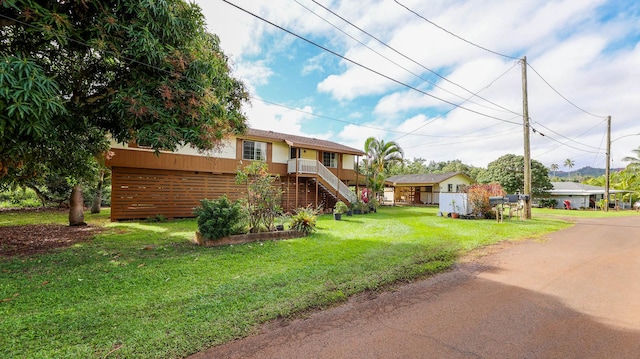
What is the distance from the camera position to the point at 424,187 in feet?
107

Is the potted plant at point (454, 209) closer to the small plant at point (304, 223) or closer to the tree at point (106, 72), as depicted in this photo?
the small plant at point (304, 223)

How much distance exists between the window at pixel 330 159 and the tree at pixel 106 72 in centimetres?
1331

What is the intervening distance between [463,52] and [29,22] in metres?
12.6

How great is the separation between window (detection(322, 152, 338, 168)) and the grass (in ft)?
41.0

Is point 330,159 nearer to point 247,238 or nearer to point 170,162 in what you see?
point 170,162

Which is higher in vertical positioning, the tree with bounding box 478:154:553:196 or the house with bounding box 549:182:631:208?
the tree with bounding box 478:154:553:196

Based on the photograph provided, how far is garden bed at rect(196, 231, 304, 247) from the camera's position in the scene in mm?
7389

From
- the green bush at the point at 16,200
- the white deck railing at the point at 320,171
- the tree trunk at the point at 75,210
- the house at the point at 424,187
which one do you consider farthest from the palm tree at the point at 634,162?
the green bush at the point at 16,200

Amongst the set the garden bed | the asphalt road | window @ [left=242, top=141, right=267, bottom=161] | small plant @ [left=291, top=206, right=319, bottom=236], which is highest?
window @ [left=242, top=141, right=267, bottom=161]

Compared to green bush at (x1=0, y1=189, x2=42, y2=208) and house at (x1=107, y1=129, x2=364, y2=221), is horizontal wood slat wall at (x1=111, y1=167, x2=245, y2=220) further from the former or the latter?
green bush at (x1=0, y1=189, x2=42, y2=208)

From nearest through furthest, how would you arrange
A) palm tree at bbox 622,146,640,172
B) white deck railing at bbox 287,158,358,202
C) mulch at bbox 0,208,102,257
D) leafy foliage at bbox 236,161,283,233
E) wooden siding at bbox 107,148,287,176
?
mulch at bbox 0,208,102,257 < leafy foliage at bbox 236,161,283,233 < wooden siding at bbox 107,148,287,176 < white deck railing at bbox 287,158,358,202 < palm tree at bbox 622,146,640,172

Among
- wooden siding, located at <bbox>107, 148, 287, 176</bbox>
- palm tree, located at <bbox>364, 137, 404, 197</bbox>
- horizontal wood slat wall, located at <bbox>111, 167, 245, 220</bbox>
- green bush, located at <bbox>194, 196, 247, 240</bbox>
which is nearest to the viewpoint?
green bush, located at <bbox>194, 196, 247, 240</bbox>

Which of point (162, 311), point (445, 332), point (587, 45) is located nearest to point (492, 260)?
point (445, 332)

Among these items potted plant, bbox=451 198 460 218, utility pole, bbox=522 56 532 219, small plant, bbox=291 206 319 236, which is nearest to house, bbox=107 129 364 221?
small plant, bbox=291 206 319 236
